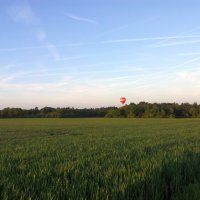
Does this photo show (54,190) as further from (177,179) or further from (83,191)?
(177,179)

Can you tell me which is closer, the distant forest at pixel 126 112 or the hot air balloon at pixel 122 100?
the hot air balloon at pixel 122 100

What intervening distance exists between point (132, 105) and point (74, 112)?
21.7 m

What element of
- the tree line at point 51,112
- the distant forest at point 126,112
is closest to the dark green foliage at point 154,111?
the distant forest at point 126,112

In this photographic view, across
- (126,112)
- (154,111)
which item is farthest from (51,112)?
(154,111)

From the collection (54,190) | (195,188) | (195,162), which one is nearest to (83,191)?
(54,190)

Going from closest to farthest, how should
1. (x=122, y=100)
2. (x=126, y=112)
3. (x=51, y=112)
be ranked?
(x=122, y=100) → (x=126, y=112) → (x=51, y=112)

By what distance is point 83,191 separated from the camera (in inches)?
260

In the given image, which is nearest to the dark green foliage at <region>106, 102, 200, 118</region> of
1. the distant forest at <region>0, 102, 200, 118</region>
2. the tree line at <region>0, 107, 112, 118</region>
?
the distant forest at <region>0, 102, 200, 118</region>

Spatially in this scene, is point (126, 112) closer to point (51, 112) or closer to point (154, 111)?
point (154, 111)

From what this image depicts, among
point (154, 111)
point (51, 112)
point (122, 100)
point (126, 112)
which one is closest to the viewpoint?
point (122, 100)

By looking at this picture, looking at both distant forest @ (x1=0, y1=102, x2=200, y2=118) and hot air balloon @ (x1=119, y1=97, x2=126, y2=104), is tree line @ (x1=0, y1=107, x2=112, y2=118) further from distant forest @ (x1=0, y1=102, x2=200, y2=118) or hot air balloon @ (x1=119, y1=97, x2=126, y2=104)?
hot air balloon @ (x1=119, y1=97, x2=126, y2=104)

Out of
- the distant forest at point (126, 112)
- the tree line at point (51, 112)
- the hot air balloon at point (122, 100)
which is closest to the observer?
the hot air balloon at point (122, 100)

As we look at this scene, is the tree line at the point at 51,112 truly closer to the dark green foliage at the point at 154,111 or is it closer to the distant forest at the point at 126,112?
the distant forest at the point at 126,112

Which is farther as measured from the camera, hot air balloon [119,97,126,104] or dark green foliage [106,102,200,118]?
dark green foliage [106,102,200,118]
